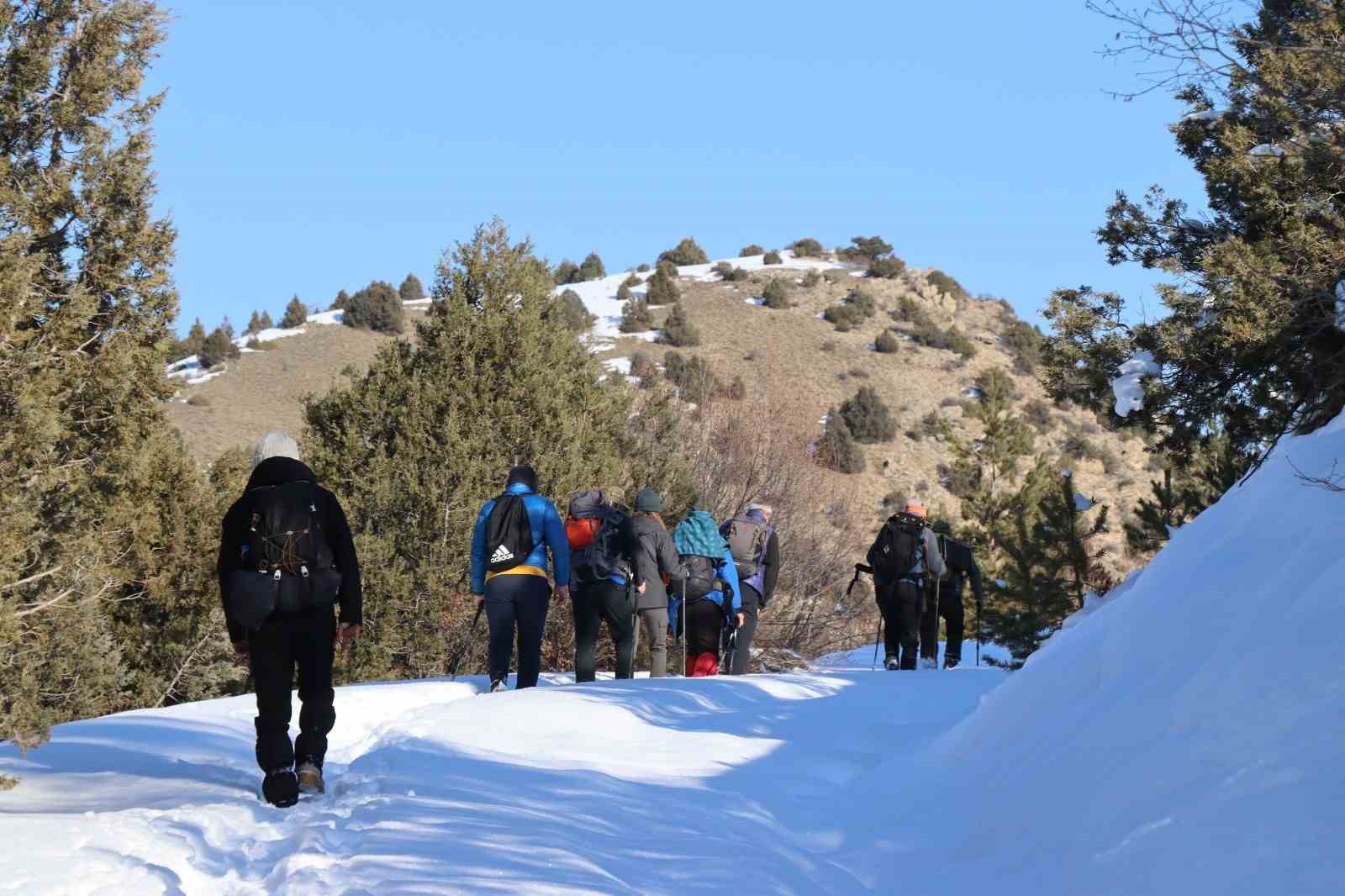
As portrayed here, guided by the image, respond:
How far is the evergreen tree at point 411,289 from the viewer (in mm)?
78438

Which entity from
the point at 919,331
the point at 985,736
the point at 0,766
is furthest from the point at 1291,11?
the point at 919,331

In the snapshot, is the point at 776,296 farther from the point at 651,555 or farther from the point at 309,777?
the point at 309,777

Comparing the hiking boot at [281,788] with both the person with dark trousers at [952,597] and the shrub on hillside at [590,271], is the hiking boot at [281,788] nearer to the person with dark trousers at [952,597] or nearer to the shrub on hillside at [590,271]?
the person with dark trousers at [952,597]

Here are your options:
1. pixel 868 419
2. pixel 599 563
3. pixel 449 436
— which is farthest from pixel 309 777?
pixel 868 419

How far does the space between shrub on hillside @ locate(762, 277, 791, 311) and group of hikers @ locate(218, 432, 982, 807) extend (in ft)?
181

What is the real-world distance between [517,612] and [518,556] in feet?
1.52

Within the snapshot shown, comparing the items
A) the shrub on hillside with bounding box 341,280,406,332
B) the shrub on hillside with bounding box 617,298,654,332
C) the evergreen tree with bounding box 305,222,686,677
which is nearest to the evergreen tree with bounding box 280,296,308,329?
the shrub on hillside with bounding box 341,280,406,332

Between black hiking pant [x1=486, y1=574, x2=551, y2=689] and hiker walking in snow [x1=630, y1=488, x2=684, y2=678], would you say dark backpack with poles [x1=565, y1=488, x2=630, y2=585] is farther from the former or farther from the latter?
black hiking pant [x1=486, y1=574, x2=551, y2=689]

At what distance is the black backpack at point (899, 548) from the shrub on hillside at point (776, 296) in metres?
58.8

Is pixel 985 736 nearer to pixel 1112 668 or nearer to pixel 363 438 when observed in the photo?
pixel 1112 668

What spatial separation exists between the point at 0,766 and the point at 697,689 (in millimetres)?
5006

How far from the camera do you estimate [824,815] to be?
6.68 m

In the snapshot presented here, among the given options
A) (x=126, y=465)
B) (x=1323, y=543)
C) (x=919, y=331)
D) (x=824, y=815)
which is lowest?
(x=824, y=815)

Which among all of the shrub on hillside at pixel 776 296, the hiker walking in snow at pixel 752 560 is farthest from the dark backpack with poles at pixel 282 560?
the shrub on hillside at pixel 776 296
